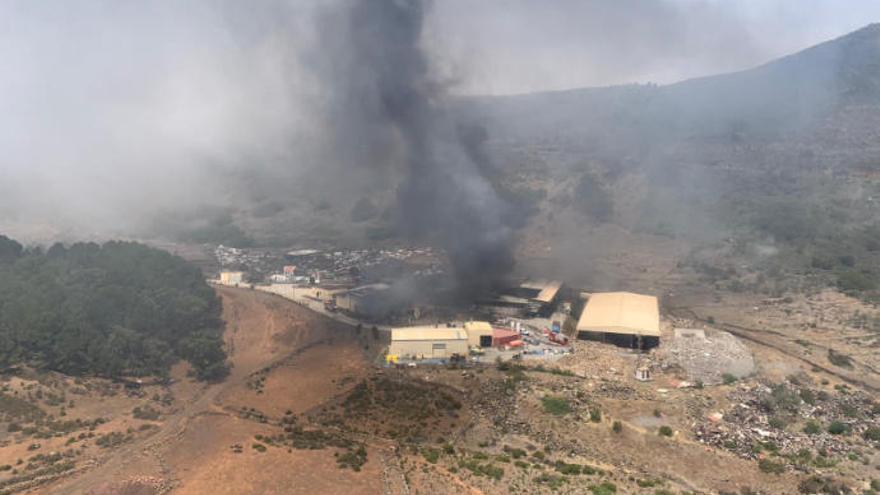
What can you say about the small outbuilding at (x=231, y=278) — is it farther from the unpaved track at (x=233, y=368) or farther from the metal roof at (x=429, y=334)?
the metal roof at (x=429, y=334)

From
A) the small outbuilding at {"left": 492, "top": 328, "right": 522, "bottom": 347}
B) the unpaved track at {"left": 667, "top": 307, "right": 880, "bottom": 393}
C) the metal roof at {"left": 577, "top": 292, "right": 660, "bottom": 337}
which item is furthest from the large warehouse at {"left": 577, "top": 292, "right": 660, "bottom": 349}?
the small outbuilding at {"left": 492, "top": 328, "right": 522, "bottom": 347}

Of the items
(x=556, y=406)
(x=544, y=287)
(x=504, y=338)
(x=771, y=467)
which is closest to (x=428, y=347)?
(x=504, y=338)

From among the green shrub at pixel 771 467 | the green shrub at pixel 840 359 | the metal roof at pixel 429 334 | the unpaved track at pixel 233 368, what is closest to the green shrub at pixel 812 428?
the green shrub at pixel 771 467

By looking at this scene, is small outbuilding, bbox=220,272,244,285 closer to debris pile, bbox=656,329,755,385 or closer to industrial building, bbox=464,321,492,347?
industrial building, bbox=464,321,492,347

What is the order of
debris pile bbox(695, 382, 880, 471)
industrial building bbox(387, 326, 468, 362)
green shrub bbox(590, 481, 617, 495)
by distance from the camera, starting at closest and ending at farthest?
green shrub bbox(590, 481, 617, 495) < debris pile bbox(695, 382, 880, 471) < industrial building bbox(387, 326, 468, 362)

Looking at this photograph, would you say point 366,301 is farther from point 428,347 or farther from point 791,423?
point 791,423

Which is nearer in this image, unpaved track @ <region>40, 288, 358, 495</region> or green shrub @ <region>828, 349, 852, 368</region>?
unpaved track @ <region>40, 288, 358, 495</region>

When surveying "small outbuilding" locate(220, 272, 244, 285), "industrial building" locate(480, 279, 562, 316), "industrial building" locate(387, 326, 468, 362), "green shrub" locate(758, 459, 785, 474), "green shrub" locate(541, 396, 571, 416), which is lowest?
"green shrub" locate(758, 459, 785, 474)
